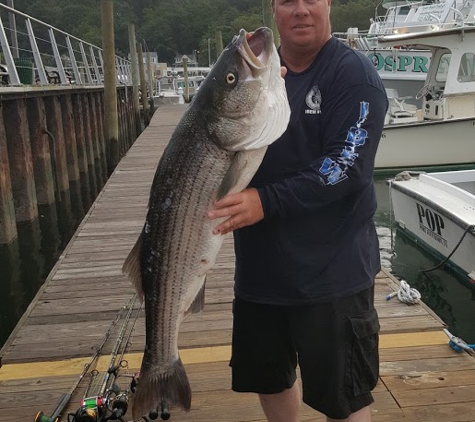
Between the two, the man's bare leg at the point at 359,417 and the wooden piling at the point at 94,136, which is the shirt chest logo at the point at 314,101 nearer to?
the man's bare leg at the point at 359,417

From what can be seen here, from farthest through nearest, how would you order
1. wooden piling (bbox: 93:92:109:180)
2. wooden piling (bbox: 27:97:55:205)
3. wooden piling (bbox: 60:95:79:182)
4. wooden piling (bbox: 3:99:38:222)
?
1. wooden piling (bbox: 93:92:109:180)
2. wooden piling (bbox: 60:95:79:182)
3. wooden piling (bbox: 27:97:55:205)
4. wooden piling (bbox: 3:99:38:222)

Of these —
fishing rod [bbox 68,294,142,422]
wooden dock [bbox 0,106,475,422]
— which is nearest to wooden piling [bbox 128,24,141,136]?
wooden dock [bbox 0,106,475,422]

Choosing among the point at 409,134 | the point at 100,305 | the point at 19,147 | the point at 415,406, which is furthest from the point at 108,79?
the point at 415,406

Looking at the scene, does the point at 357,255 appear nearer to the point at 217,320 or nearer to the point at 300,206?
the point at 300,206

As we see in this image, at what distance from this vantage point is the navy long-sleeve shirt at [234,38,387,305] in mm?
1989

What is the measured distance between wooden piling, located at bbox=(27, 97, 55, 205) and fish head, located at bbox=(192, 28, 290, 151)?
957 cm

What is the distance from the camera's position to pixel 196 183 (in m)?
2.10

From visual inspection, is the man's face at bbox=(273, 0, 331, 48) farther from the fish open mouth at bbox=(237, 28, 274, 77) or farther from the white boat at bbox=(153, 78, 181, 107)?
the white boat at bbox=(153, 78, 181, 107)

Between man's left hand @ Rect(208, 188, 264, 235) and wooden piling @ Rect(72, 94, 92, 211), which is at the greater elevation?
man's left hand @ Rect(208, 188, 264, 235)

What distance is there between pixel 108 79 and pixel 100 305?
11.6 meters

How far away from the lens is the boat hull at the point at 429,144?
14.2 meters

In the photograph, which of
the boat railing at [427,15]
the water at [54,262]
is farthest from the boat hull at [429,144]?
the water at [54,262]

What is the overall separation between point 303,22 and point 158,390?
1545mm

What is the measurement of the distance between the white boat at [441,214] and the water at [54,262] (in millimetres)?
254
